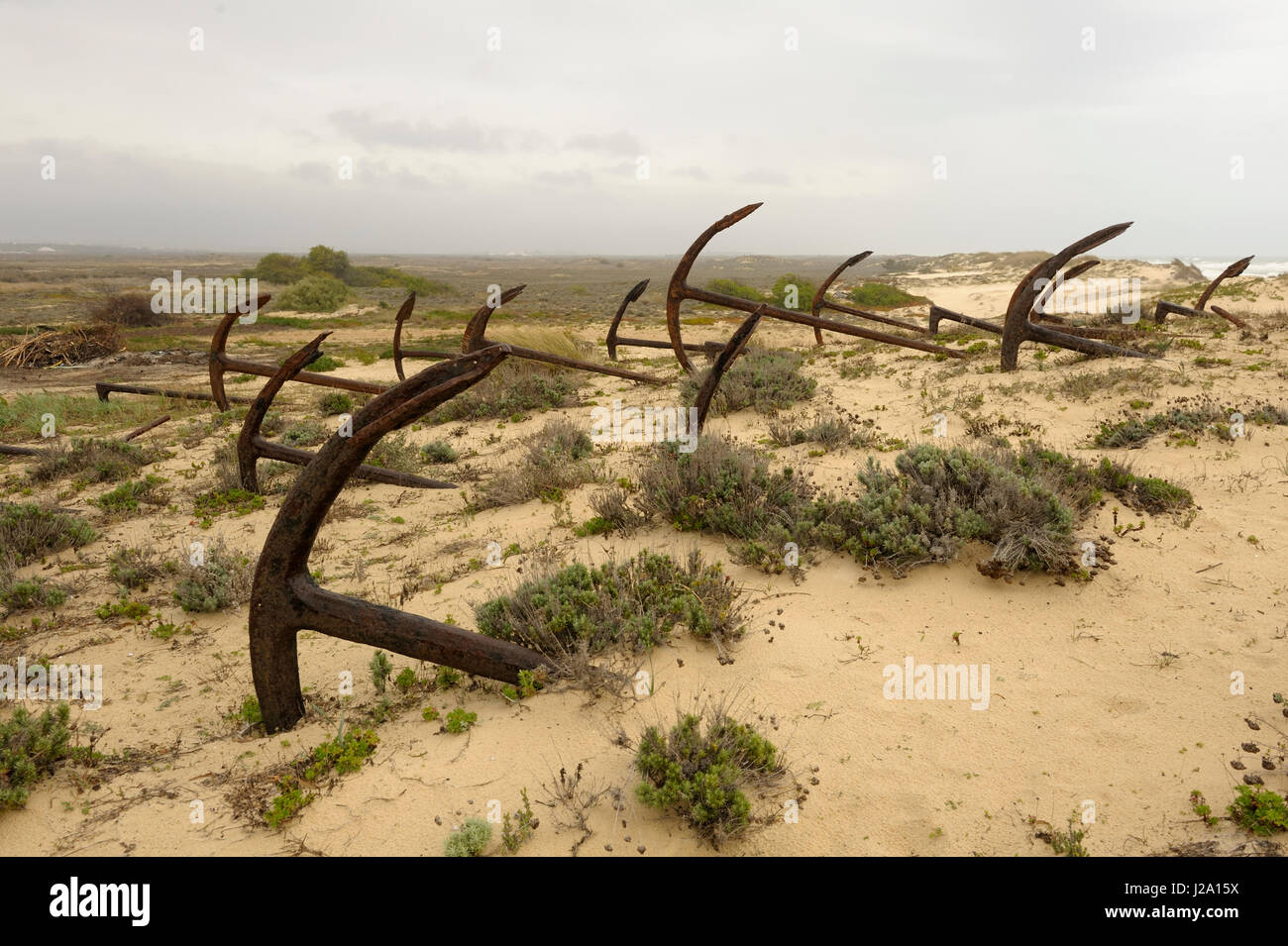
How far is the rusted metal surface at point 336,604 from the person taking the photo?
7.17 feet

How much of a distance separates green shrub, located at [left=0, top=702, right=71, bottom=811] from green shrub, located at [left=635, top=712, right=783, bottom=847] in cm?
218

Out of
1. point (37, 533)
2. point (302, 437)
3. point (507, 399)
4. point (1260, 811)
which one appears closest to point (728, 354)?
point (1260, 811)

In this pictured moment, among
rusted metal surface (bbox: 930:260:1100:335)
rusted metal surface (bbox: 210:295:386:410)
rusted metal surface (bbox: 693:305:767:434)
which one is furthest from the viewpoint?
rusted metal surface (bbox: 930:260:1100:335)

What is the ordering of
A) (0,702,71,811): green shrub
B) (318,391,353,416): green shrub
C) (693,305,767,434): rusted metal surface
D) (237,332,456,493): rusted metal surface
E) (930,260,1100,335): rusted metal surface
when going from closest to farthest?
1. (0,702,71,811): green shrub
2. (237,332,456,493): rusted metal surface
3. (693,305,767,434): rusted metal surface
4. (930,260,1100,335): rusted metal surface
5. (318,391,353,416): green shrub

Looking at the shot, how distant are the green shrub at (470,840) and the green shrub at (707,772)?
0.50 metres

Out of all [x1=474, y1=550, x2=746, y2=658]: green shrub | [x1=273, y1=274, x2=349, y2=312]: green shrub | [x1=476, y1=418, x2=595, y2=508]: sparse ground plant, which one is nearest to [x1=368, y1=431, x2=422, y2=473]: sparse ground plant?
[x1=476, y1=418, x2=595, y2=508]: sparse ground plant

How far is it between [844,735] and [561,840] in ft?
3.74

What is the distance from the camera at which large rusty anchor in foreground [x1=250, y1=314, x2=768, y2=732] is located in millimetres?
2184

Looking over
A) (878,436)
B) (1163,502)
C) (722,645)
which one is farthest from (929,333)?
(722,645)

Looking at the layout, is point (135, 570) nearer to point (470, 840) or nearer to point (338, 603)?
point (338, 603)

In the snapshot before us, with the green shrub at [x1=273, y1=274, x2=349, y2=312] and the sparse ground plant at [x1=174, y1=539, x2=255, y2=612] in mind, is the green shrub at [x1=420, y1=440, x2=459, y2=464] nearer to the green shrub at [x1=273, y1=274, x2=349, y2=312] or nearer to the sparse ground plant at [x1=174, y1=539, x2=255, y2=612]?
the sparse ground plant at [x1=174, y1=539, x2=255, y2=612]

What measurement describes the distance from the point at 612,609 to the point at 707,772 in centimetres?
111

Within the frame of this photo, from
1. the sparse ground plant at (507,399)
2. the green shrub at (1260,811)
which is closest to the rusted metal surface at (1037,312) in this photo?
the sparse ground plant at (507,399)

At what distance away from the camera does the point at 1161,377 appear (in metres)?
6.81
